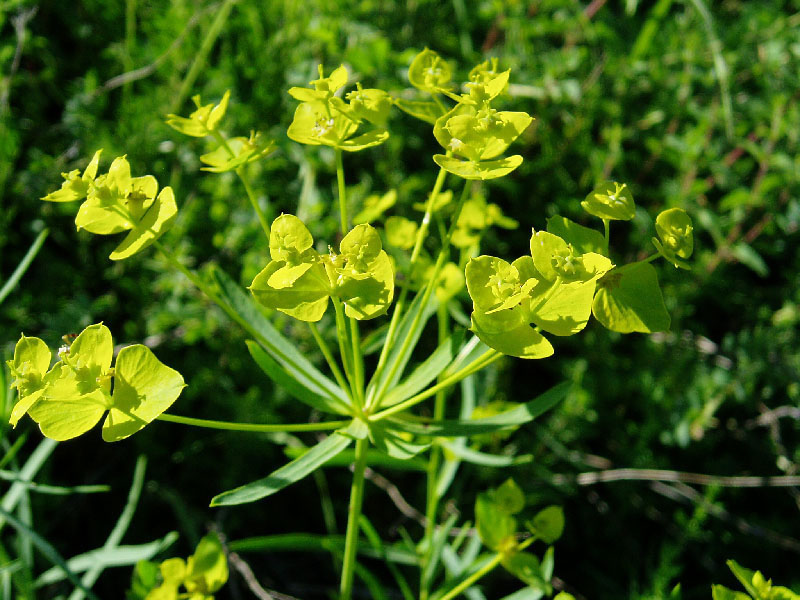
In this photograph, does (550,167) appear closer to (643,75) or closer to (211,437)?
(643,75)

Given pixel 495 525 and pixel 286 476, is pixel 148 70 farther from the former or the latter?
pixel 495 525

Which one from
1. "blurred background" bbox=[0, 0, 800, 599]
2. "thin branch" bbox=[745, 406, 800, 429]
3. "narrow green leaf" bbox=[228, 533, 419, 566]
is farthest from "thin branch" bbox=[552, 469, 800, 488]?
"narrow green leaf" bbox=[228, 533, 419, 566]

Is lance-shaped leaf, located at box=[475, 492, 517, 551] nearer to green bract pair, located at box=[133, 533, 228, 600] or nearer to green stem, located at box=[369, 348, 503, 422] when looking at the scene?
green stem, located at box=[369, 348, 503, 422]

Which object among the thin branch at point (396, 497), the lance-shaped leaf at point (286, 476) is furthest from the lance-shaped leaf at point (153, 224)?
the thin branch at point (396, 497)

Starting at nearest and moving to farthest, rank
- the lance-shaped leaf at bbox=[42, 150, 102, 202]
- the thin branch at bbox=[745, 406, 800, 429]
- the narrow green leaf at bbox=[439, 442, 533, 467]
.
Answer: the lance-shaped leaf at bbox=[42, 150, 102, 202] < the narrow green leaf at bbox=[439, 442, 533, 467] < the thin branch at bbox=[745, 406, 800, 429]

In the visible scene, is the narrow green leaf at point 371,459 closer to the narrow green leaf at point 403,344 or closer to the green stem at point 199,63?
the narrow green leaf at point 403,344

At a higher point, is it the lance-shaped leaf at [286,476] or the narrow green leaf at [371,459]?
the lance-shaped leaf at [286,476]

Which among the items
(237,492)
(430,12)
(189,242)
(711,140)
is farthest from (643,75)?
(237,492)
